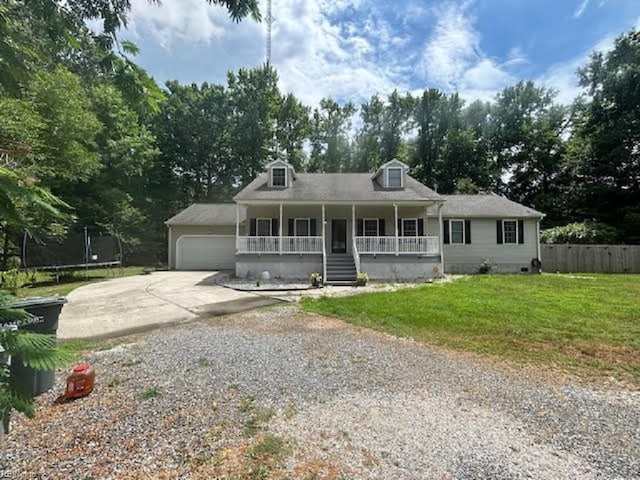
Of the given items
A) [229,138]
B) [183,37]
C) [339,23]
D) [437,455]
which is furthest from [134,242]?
[437,455]

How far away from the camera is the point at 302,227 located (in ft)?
55.6

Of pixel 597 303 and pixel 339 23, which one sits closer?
pixel 597 303

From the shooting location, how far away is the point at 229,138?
32.9 meters

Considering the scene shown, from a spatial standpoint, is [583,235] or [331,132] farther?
[331,132]

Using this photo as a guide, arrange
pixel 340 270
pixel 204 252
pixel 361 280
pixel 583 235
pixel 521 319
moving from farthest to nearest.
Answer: pixel 204 252 < pixel 583 235 < pixel 340 270 < pixel 361 280 < pixel 521 319

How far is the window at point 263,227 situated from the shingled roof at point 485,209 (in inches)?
379

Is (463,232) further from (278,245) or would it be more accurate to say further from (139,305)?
(139,305)

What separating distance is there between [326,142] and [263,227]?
22471mm

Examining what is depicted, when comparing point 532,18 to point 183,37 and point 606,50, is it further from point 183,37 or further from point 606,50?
point 606,50

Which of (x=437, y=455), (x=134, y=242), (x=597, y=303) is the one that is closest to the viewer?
(x=437, y=455)

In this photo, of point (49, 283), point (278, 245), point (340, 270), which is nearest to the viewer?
point (49, 283)

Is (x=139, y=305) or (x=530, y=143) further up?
(x=530, y=143)

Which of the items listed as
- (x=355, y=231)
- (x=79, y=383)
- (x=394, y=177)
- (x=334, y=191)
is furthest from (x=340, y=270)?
(x=79, y=383)

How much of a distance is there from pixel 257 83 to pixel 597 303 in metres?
34.1
